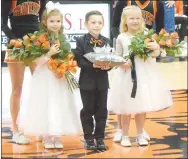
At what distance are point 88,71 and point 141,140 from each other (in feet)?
1.70

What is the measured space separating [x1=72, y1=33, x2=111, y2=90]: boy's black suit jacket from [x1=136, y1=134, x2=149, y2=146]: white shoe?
0.39m

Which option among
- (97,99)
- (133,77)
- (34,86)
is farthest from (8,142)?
(133,77)

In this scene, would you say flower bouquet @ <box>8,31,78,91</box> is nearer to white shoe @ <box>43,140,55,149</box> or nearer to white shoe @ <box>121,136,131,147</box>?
white shoe @ <box>43,140,55,149</box>

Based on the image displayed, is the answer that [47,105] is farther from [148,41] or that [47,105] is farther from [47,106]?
[148,41]

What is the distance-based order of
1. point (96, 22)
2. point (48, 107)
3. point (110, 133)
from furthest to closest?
1. point (110, 133)
2. point (48, 107)
3. point (96, 22)

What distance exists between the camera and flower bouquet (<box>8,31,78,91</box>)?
84.0 inches

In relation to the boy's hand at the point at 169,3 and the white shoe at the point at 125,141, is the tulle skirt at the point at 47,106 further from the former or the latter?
the boy's hand at the point at 169,3

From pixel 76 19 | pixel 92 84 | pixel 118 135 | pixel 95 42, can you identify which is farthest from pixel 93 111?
pixel 76 19

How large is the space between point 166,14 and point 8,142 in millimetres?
1064

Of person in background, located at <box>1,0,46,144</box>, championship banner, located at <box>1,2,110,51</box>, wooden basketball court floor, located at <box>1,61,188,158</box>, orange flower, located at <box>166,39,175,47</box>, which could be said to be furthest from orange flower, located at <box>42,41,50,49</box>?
orange flower, located at <box>166,39,175,47</box>

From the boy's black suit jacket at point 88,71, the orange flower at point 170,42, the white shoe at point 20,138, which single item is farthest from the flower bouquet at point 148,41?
the white shoe at point 20,138

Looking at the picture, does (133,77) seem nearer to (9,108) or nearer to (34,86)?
(34,86)

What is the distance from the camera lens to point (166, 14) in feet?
7.45

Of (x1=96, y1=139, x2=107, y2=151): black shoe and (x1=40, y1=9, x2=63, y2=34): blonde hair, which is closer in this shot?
(x1=40, y1=9, x2=63, y2=34): blonde hair
